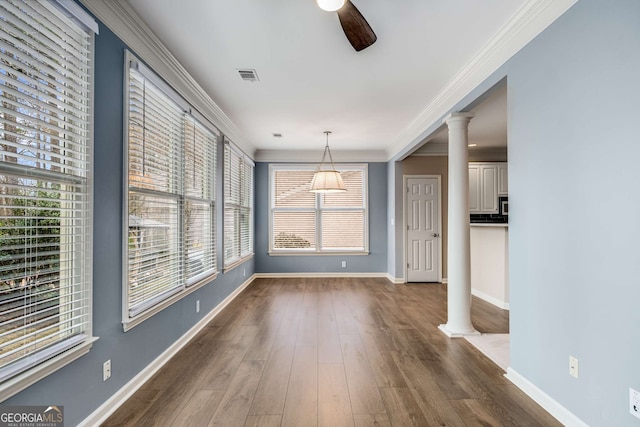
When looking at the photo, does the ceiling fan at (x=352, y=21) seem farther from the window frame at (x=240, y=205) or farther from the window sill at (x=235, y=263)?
the window sill at (x=235, y=263)

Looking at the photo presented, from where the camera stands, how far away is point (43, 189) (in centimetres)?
150

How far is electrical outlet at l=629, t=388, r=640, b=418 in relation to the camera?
1.41m

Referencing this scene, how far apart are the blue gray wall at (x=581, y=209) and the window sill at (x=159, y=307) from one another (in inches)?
107

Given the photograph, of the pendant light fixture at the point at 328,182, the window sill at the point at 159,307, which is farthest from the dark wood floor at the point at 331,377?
the pendant light fixture at the point at 328,182

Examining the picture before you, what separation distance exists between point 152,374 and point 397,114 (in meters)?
3.85

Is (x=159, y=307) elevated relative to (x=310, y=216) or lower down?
lower down

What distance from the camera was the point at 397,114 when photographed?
409cm

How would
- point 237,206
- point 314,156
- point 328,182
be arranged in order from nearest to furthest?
1. point 328,182
2. point 237,206
3. point 314,156

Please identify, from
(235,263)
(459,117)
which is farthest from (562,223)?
(235,263)

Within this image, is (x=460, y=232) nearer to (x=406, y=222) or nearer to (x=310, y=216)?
(x=406, y=222)

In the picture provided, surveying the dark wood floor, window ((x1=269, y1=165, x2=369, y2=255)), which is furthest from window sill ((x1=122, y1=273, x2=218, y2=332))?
window ((x1=269, y1=165, x2=369, y2=255))

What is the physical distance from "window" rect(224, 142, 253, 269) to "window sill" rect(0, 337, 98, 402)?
259cm

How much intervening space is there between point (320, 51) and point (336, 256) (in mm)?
4439

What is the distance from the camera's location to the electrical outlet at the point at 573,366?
173 cm
